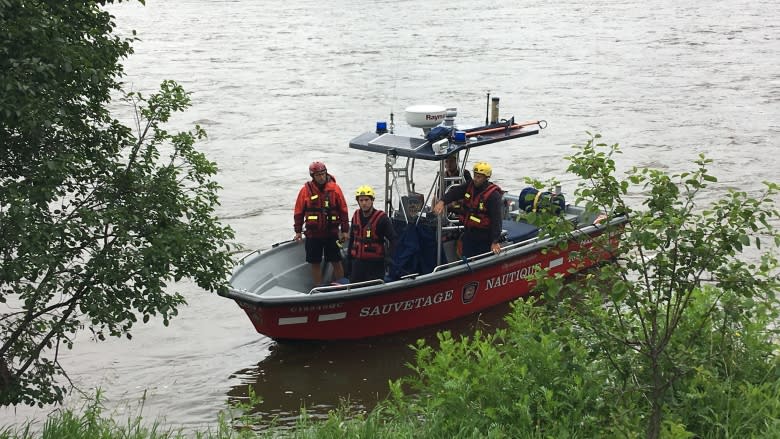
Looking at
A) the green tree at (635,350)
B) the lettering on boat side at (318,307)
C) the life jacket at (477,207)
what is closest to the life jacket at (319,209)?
the lettering on boat side at (318,307)

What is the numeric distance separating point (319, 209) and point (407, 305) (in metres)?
1.41

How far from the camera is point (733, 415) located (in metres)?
6.71

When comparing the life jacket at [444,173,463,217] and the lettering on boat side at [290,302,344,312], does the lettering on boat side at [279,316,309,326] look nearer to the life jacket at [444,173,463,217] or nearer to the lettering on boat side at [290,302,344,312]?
the lettering on boat side at [290,302,344,312]

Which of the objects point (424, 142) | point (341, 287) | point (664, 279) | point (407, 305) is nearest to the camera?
point (664, 279)

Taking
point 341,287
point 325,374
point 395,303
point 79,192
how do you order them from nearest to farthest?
1. point 79,192
2. point 341,287
3. point 325,374
4. point 395,303

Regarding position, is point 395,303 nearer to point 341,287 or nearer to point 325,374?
point 341,287

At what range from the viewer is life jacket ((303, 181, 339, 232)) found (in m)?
11.2

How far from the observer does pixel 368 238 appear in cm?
1086

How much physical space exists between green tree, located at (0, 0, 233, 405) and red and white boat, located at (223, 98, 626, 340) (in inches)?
138

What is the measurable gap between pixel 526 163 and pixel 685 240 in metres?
14.9

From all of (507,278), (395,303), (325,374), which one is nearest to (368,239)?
(395,303)

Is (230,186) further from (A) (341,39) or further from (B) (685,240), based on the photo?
(A) (341,39)

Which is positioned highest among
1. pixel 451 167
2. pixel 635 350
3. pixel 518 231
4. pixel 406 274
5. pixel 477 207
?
pixel 451 167

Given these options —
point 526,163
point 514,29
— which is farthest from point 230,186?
point 514,29
